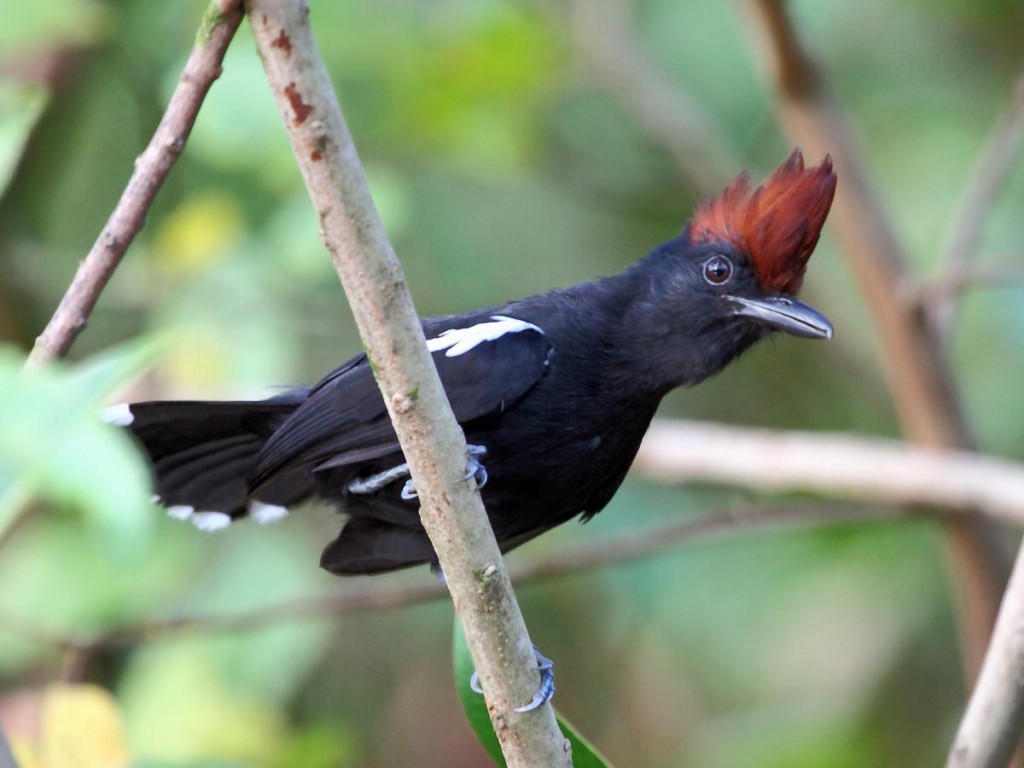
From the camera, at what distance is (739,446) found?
14.5 ft

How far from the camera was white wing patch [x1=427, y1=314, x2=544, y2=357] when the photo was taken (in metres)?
2.96

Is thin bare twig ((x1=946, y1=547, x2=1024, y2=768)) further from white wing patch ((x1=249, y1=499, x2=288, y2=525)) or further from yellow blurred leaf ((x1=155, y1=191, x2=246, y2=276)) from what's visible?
yellow blurred leaf ((x1=155, y1=191, x2=246, y2=276))

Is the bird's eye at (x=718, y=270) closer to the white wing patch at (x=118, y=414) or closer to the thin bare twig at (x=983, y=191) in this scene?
the thin bare twig at (x=983, y=191)

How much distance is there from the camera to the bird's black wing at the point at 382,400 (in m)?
2.92

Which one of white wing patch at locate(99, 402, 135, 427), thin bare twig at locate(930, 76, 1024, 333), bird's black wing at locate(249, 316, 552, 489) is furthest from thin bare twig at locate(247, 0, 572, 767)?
thin bare twig at locate(930, 76, 1024, 333)

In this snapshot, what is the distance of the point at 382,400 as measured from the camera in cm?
301

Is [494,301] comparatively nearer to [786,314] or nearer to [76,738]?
[786,314]

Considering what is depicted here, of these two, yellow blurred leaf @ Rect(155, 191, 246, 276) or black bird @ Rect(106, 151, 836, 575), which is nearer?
black bird @ Rect(106, 151, 836, 575)

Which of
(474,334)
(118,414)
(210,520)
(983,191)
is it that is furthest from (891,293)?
(118,414)

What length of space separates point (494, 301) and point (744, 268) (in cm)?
261

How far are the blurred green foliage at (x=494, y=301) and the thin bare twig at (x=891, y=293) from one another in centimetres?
44

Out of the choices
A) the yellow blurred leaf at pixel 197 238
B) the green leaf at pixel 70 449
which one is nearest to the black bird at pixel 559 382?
the yellow blurred leaf at pixel 197 238

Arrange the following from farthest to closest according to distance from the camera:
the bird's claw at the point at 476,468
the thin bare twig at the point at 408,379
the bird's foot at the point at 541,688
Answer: the bird's foot at the point at 541,688, the bird's claw at the point at 476,468, the thin bare twig at the point at 408,379

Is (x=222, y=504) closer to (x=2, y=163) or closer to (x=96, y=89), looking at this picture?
(x=2, y=163)
